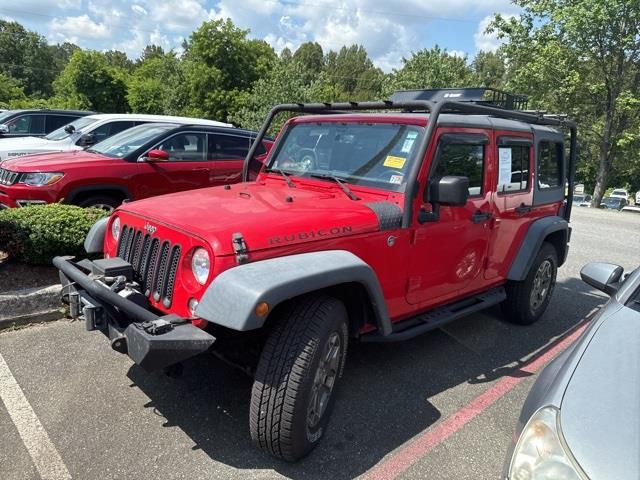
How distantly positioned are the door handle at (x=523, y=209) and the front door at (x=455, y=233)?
558 mm

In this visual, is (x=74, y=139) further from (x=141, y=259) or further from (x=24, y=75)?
(x=24, y=75)

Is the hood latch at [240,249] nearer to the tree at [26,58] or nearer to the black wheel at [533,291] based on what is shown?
the black wheel at [533,291]

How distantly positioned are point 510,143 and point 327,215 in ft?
7.17

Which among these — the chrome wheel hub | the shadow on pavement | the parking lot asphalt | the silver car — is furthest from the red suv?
the silver car

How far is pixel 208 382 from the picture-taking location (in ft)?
11.6

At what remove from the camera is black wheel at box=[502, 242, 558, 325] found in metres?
4.81

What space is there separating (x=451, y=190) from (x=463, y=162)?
74 centimetres

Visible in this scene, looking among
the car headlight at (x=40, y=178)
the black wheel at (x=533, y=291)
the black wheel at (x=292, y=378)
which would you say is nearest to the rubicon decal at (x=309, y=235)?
the black wheel at (x=292, y=378)

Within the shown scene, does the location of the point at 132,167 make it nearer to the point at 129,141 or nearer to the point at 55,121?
the point at 129,141

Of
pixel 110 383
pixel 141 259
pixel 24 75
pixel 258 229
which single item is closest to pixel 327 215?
pixel 258 229

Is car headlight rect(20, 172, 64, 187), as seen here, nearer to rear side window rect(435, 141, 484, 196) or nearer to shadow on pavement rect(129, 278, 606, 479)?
shadow on pavement rect(129, 278, 606, 479)

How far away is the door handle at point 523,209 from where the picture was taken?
4.52 metres

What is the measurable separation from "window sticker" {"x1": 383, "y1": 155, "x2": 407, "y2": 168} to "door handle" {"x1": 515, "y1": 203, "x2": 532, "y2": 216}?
1.59m

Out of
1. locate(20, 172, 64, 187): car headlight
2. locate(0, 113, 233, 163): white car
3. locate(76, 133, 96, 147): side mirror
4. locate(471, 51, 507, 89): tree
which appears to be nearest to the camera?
locate(20, 172, 64, 187): car headlight
